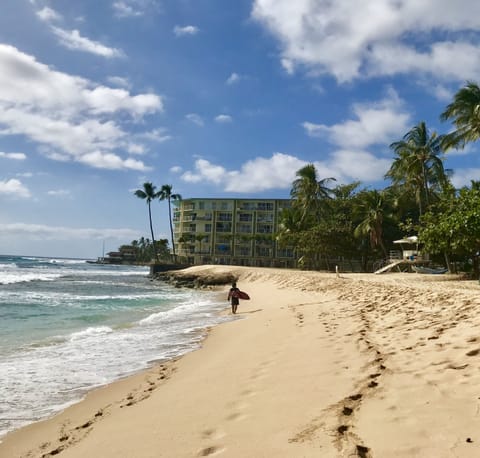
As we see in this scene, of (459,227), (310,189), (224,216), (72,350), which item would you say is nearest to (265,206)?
(224,216)

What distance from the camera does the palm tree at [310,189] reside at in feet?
155

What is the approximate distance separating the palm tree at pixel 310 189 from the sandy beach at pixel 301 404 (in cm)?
4016

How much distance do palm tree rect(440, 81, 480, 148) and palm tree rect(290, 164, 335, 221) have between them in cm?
2105

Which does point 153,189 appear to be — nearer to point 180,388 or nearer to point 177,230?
point 177,230

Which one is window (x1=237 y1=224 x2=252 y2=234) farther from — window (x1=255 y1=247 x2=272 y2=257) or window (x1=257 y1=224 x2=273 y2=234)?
window (x1=255 y1=247 x2=272 y2=257)

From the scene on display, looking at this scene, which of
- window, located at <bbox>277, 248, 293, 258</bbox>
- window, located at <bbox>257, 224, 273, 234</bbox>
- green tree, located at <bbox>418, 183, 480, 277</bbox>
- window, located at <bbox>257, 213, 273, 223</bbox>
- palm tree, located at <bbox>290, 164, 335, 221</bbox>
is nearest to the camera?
green tree, located at <bbox>418, 183, 480, 277</bbox>

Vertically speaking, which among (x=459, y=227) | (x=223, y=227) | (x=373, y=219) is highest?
(x=223, y=227)

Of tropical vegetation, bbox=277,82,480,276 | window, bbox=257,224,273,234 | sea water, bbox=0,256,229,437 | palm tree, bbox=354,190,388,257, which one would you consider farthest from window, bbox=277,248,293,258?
sea water, bbox=0,256,229,437

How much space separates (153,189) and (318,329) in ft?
207

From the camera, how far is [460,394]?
3.70 m

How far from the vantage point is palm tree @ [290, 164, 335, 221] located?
47.2 metres

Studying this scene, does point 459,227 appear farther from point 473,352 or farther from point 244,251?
point 244,251

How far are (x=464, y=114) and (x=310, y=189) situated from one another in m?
22.4

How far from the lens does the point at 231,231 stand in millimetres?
84812
